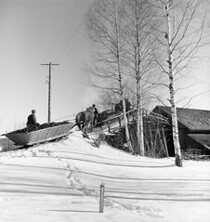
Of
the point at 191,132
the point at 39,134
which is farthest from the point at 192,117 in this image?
the point at 39,134

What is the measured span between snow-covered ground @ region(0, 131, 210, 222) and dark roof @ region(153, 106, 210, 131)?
11.6 metres

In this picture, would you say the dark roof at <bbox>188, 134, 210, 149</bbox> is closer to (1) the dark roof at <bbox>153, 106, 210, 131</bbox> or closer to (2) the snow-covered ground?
(1) the dark roof at <bbox>153, 106, 210, 131</bbox>

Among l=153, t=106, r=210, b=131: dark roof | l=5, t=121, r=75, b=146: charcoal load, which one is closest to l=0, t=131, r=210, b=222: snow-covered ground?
l=5, t=121, r=75, b=146: charcoal load

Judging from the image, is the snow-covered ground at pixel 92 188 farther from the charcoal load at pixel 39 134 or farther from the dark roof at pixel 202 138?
the dark roof at pixel 202 138

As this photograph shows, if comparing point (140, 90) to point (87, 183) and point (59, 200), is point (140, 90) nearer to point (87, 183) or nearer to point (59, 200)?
point (87, 183)

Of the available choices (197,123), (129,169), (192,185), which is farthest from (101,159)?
(197,123)

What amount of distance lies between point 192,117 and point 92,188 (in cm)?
1891

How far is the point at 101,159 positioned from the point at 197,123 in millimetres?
14231

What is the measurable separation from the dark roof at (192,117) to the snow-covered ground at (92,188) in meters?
11.6

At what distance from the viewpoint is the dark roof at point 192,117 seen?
2177 centimetres

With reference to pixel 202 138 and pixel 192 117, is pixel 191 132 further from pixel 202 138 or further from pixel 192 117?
pixel 192 117

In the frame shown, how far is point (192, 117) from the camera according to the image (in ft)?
77.6

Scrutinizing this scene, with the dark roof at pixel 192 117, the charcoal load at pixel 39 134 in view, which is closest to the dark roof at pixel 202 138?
the dark roof at pixel 192 117

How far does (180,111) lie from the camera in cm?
2455
